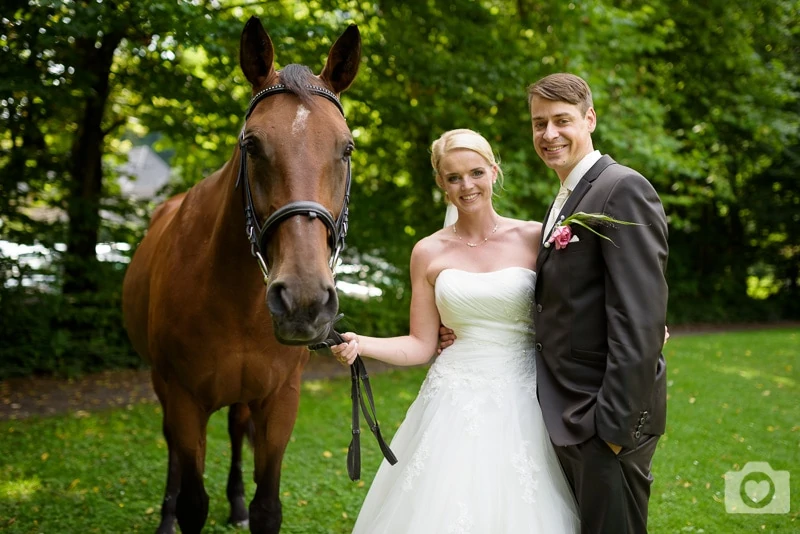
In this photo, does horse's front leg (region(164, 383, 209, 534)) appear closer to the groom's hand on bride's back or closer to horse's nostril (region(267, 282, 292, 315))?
the groom's hand on bride's back

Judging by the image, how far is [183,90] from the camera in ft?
28.1

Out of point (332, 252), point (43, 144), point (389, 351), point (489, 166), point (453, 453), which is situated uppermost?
point (43, 144)

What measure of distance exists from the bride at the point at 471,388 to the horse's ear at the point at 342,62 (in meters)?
0.62

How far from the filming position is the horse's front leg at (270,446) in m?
3.41

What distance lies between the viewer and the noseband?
218 centimetres

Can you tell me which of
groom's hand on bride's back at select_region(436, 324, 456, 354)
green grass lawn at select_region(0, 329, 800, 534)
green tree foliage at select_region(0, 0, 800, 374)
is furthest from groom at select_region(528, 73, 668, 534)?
green tree foliage at select_region(0, 0, 800, 374)

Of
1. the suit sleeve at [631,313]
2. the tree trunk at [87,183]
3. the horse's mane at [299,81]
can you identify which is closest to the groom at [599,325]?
the suit sleeve at [631,313]

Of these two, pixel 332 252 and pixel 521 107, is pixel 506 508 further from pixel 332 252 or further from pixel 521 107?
pixel 521 107

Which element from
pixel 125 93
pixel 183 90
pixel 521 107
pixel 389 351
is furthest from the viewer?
pixel 125 93

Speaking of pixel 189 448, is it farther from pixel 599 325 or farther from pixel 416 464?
pixel 599 325

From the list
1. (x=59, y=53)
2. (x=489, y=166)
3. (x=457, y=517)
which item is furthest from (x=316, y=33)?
(x=457, y=517)

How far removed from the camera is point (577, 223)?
2.53 meters

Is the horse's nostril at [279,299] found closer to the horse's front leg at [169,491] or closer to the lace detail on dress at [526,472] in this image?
the lace detail on dress at [526,472]

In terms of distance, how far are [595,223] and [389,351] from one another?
113 centimetres
